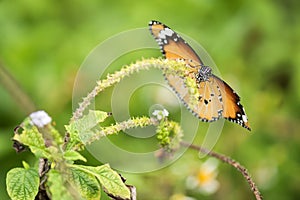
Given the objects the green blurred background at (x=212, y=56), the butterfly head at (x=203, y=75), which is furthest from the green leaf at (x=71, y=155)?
the green blurred background at (x=212, y=56)

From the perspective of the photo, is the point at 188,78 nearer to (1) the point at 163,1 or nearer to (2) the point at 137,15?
(2) the point at 137,15

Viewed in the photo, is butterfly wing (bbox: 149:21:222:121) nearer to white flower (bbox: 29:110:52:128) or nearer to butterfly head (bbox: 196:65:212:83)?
butterfly head (bbox: 196:65:212:83)

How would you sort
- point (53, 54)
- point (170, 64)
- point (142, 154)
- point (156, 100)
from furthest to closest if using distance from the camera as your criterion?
point (53, 54) < point (156, 100) < point (142, 154) < point (170, 64)

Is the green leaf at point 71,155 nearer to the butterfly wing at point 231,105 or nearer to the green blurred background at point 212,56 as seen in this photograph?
the butterfly wing at point 231,105

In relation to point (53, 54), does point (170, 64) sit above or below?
below

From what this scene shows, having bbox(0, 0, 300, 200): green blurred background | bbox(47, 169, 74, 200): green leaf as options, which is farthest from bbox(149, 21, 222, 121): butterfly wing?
bbox(0, 0, 300, 200): green blurred background

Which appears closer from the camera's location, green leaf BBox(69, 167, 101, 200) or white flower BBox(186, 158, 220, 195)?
green leaf BBox(69, 167, 101, 200)

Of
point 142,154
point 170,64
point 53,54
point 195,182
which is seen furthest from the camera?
point 53,54

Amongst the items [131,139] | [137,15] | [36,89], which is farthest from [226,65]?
[36,89]
